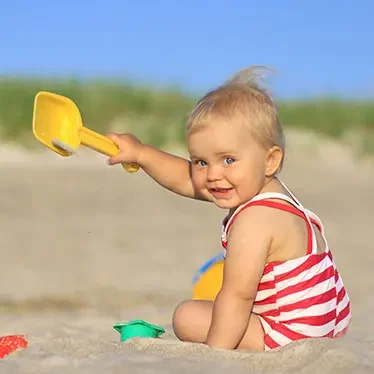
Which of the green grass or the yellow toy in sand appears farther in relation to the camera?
the green grass

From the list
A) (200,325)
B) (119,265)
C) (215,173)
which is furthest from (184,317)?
(119,265)

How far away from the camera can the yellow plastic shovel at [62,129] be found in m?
3.28

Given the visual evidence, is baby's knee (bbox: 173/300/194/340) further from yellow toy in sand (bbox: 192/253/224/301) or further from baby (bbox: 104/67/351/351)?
yellow toy in sand (bbox: 192/253/224/301)

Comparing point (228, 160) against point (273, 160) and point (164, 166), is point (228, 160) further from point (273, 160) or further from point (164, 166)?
point (164, 166)

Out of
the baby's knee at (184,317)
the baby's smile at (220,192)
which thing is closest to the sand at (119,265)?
the baby's knee at (184,317)

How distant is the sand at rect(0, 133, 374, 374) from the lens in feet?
9.24

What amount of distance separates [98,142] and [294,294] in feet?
2.78

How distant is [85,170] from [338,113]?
694cm

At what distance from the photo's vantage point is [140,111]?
1548cm

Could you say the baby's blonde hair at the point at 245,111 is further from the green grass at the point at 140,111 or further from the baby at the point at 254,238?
the green grass at the point at 140,111

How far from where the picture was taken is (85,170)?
10547mm

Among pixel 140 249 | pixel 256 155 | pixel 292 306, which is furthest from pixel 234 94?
pixel 140 249

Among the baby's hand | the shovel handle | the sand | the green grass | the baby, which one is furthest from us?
the green grass

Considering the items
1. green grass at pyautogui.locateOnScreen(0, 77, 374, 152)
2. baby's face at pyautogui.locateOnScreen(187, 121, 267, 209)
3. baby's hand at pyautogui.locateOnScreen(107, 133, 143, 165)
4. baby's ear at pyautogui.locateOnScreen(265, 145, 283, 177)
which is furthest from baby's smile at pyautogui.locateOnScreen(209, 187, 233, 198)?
green grass at pyautogui.locateOnScreen(0, 77, 374, 152)
